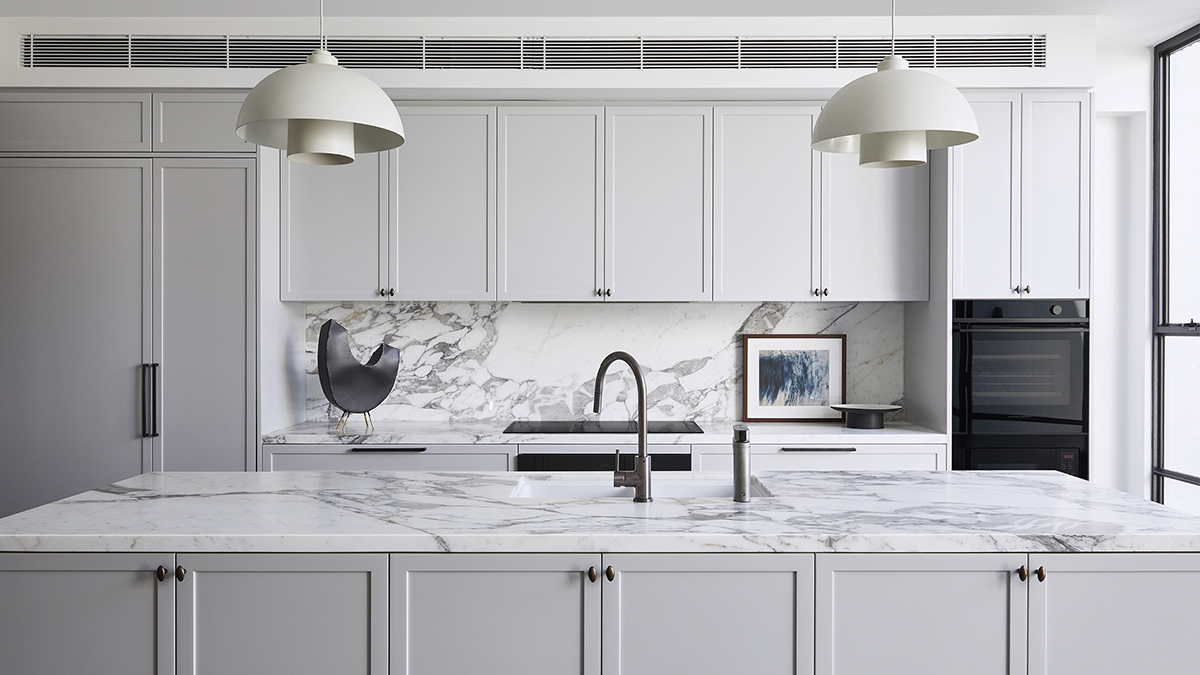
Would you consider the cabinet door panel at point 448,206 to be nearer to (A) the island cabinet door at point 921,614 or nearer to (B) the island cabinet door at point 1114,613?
(A) the island cabinet door at point 921,614

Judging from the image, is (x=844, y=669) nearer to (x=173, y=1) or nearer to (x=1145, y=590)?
(x=1145, y=590)

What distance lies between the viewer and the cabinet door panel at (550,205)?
3.56 meters

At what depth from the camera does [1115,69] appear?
12.0 ft

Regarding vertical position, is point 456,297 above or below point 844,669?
above

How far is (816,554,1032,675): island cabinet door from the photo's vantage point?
1.62 m

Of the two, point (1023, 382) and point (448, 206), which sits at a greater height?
point (448, 206)

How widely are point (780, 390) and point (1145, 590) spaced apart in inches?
91.2

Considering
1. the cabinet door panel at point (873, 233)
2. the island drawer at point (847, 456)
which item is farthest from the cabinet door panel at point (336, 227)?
the cabinet door panel at point (873, 233)

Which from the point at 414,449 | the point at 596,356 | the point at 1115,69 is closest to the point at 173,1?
the point at 414,449

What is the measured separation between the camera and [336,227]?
3576 millimetres

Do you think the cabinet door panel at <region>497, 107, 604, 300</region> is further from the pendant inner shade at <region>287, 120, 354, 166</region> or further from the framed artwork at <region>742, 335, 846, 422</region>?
the pendant inner shade at <region>287, 120, 354, 166</region>

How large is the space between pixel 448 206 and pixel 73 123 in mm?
1661

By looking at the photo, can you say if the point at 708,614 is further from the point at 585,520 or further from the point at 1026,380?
the point at 1026,380

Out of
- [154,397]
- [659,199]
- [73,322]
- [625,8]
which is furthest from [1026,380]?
[73,322]
